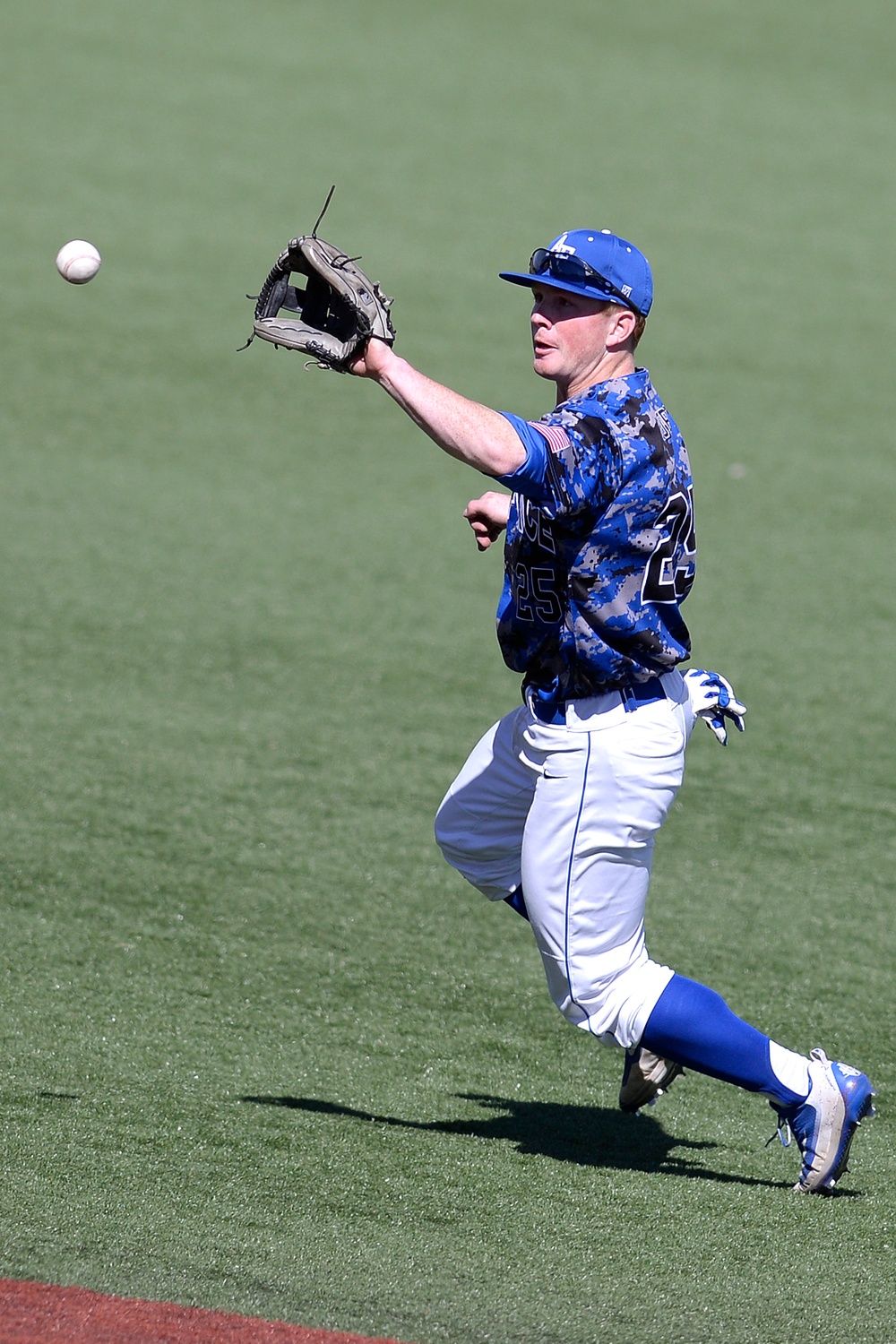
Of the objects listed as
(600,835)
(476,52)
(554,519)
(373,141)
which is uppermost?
(476,52)

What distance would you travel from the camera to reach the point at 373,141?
13812 millimetres

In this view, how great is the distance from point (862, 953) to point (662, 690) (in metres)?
1.73

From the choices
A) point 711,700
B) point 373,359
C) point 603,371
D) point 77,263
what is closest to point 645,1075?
point 711,700

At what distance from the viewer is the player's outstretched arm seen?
2.99 metres

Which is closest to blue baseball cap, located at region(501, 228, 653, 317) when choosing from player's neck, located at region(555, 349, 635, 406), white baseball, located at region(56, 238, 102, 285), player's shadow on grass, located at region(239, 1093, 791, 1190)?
player's neck, located at region(555, 349, 635, 406)

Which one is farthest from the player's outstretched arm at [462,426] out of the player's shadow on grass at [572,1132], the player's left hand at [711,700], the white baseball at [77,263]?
the white baseball at [77,263]

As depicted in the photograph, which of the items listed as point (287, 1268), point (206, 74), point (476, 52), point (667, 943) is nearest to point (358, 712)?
point (667, 943)

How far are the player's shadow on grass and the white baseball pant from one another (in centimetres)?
36

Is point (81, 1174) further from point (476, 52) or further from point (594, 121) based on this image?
point (476, 52)

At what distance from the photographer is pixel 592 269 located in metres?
3.36

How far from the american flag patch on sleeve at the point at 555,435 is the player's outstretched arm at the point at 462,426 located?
0.09 metres

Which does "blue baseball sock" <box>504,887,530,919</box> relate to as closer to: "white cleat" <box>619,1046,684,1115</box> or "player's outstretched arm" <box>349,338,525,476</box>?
"white cleat" <box>619,1046,684,1115</box>

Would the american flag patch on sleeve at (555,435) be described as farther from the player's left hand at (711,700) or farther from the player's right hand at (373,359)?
the player's left hand at (711,700)

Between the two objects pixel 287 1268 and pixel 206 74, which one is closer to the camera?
pixel 287 1268
